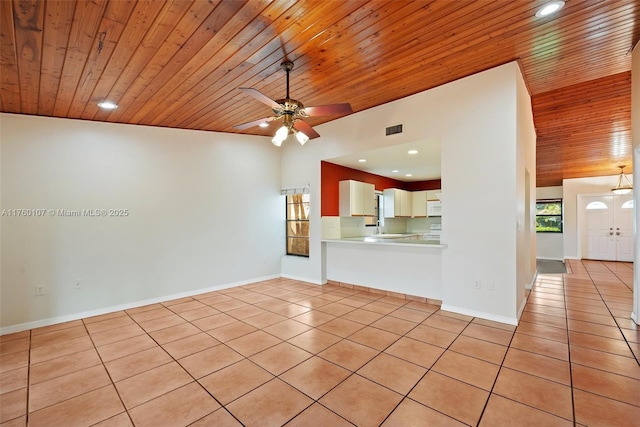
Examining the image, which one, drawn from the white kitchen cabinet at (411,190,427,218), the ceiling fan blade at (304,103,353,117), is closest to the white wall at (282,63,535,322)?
the ceiling fan blade at (304,103,353,117)

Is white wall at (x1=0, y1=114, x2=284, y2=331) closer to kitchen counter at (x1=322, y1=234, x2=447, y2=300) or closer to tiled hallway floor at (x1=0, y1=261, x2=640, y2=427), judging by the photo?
tiled hallway floor at (x1=0, y1=261, x2=640, y2=427)

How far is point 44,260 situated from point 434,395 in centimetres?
481

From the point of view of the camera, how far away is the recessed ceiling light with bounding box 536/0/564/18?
220cm

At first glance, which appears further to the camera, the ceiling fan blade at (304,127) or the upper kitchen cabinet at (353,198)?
the upper kitchen cabinet at (353,198)

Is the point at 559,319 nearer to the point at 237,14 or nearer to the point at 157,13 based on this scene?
the point at 237,14

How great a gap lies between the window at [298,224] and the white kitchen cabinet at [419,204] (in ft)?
11.9

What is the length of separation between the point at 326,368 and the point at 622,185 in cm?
1036

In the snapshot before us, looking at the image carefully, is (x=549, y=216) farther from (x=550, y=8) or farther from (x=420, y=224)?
(x=550, y=8)

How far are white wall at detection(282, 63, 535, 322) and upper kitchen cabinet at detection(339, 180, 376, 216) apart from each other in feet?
5.38

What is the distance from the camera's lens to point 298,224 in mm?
5938

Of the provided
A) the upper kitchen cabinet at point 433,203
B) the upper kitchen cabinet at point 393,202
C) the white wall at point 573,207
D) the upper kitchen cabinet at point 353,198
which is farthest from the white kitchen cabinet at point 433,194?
the white wall at point 573,207

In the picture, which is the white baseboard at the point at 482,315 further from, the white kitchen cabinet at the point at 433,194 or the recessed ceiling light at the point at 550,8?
the white kitchen cabinet at the point at 433,194

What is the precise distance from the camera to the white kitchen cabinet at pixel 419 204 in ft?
25.5

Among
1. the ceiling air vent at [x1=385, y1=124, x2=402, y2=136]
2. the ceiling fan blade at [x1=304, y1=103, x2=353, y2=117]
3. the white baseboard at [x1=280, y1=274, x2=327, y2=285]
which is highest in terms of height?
the ceiling air vent at [x1=385, y1=124, x2=402, y2=136]
